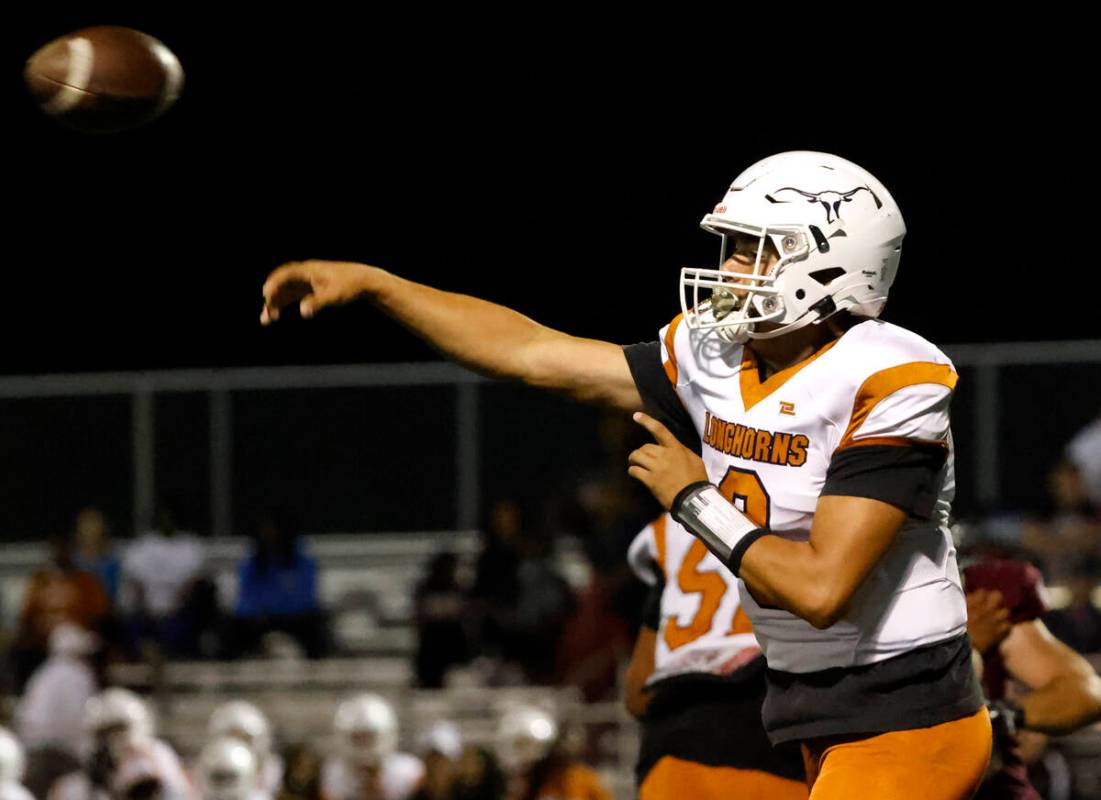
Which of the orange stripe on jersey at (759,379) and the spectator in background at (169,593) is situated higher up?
the orange stripe on jersey at (759,379)

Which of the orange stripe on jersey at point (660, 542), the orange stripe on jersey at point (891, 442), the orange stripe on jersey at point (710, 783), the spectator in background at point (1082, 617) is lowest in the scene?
the spectator in background at point (1082, 617)

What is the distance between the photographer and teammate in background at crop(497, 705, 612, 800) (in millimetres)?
8078

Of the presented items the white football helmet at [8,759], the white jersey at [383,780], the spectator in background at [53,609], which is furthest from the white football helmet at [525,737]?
the spectator in background at [53,609]

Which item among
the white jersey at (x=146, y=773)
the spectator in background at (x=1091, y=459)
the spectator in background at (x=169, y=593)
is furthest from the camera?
the spectator in background at (x=169, y=593)

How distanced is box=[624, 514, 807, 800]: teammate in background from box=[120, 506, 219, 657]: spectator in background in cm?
716

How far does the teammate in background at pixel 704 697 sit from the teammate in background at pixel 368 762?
16.1 ft

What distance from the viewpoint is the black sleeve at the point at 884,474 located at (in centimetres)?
300

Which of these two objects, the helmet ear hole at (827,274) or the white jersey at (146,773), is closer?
the helmet ear hole at (827,274)

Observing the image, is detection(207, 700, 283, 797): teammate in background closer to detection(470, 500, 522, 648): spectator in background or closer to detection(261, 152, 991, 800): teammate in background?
detection(470, 500, 522, 648): spectator in background

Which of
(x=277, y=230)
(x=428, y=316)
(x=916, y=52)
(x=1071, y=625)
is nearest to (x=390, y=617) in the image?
(x=1071, y=625)

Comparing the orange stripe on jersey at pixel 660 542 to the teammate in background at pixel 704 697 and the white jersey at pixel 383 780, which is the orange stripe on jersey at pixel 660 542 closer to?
the teammate in background at pixel 704 697

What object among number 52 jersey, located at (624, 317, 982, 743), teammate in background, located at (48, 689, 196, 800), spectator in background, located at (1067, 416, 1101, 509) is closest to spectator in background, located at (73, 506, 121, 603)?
teammate in background, located at (48, 689, 196, 800)

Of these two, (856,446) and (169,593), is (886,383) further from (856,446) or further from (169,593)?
(169,593)

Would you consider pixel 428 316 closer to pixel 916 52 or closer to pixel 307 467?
pixel 307 467
